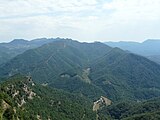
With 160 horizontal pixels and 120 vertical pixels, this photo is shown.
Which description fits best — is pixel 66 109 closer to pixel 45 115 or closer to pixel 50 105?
pixel 50 105

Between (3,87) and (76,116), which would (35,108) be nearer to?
(3,87)

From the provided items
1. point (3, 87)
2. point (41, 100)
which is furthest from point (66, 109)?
point (3, 87)

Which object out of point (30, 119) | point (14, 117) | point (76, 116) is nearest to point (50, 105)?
point (76, 116)

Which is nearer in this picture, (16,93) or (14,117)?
(14,117)

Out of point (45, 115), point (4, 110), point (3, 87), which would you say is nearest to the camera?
point (4, 110)

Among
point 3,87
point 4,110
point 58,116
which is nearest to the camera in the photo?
point 4,110

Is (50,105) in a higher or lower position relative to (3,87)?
lower

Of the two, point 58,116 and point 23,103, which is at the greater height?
point 23,103

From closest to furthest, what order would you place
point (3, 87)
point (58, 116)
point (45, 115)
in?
point (3, 87), point (45, 115), point (58, 116)

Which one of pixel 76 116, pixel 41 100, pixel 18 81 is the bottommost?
pixel 76 116
